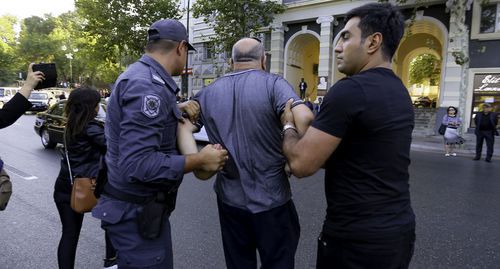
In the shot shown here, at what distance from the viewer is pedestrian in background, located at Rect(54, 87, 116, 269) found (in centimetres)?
302

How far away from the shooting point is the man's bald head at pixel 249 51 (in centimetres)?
223

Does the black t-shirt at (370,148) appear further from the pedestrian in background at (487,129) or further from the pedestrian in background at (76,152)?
the pedestrian in background at (487,129)

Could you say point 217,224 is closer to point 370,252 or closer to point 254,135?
point 254,135

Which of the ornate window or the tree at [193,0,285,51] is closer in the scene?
the ornate window

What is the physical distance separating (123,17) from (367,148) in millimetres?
25861

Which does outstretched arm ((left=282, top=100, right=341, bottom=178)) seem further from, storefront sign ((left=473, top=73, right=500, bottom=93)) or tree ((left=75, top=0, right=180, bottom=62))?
tree ((left=75, top=0, right=180, bottom=62))

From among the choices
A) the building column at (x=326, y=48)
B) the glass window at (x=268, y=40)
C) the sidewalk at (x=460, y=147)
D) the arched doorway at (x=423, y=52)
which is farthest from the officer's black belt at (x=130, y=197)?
the glass window at (x=268, y=40)

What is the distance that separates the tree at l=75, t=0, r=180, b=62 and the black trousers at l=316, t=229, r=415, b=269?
2494cm

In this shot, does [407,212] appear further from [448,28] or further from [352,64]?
[448,28]

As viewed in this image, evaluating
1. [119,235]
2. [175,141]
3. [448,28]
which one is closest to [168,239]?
[119,235]

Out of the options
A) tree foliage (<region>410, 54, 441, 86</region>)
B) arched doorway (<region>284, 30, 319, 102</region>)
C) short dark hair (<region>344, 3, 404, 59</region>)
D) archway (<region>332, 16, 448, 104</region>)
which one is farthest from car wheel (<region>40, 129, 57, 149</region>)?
tree foliage (<region>410, 54, 441, 86</region>)

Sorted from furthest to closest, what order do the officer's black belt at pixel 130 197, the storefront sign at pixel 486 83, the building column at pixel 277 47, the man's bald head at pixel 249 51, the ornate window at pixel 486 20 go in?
the building column at pixel 277 47, the storefront sign at pixel 486 83, the ornate window at pixel 486 20, the man's bald head at pixel 249 51, the officer's black belt at pixel 130 197

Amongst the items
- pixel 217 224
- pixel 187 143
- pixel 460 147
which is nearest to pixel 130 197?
pixel 187 143

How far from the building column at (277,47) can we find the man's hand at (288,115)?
2203cm
